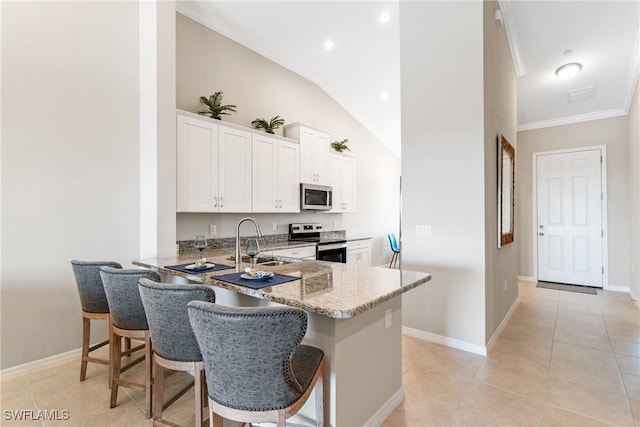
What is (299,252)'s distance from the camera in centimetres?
426

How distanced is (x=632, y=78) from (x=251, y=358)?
229 inches

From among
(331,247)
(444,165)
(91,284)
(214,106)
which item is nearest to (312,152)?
(331,247)

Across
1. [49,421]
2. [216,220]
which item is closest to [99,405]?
[49,421]

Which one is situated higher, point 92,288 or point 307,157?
point 307,157

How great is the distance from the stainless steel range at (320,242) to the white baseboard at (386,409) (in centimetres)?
260

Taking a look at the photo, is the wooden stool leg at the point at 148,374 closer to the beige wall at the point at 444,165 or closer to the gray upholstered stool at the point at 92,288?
the gray upholstered stool at the point at 92,288

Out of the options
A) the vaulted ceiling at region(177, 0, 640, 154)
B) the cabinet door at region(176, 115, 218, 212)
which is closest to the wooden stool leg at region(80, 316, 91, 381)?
the cabinet door at region(176, 115, 218, 212)

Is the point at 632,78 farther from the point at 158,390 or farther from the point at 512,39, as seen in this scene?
the point at 158,390

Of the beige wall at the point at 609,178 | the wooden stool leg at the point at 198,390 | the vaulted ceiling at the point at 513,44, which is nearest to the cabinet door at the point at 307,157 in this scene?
the vaulted ceiling at the point at 513,44

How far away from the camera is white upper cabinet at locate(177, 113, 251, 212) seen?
3252 mm

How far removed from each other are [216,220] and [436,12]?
339 cm

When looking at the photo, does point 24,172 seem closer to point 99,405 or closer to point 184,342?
point 99,405

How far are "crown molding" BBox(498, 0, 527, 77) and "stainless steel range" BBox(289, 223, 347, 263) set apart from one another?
3.48 m

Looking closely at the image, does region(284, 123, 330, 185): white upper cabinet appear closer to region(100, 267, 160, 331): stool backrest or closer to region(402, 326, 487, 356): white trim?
region(402, 326, 487, 356): white trim
